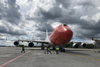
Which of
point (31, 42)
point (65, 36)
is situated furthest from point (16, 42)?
point (65, 36)

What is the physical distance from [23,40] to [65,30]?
718 inches

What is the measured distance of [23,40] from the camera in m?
31.0

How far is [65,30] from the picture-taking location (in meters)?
17.5

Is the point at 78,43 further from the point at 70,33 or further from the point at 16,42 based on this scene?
the point at 16,42

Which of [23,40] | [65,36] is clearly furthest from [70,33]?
[23,40]

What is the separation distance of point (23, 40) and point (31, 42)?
3150mm

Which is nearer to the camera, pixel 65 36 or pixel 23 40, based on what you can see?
pixel 65 36

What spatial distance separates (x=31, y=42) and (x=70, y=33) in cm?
1641

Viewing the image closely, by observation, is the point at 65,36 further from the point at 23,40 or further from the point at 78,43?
the point at 23,40

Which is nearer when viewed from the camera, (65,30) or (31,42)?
(65,30)

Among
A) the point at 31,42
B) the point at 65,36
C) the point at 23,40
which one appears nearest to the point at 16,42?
the point at 23,40

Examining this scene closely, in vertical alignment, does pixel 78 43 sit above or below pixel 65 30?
below

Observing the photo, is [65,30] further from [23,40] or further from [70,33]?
[23,40]

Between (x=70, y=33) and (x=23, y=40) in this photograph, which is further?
(x=23, y=40)
